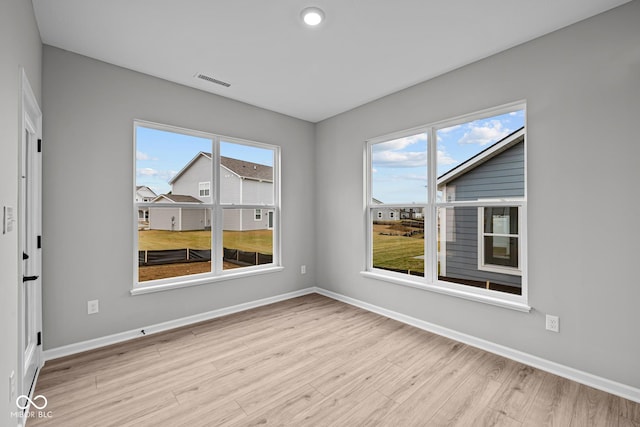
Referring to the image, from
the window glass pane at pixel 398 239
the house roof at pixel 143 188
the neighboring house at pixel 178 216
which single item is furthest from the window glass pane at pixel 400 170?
the house roof at pixel 143 188

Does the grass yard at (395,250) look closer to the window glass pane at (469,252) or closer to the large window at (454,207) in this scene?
the large window at (454,207)

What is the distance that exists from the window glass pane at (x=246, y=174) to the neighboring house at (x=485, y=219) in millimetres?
2359

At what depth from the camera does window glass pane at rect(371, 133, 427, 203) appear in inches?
136

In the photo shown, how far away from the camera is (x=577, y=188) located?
2303 millimetres

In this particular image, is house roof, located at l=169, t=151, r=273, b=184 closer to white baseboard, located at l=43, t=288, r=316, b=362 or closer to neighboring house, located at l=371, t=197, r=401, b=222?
neighboring house, located at l=371, t=197, r=401, b=222

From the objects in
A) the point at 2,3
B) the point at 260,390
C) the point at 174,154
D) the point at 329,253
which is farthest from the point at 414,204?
the point at 2,3

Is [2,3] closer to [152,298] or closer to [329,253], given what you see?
[152,298]

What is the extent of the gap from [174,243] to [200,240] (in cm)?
30

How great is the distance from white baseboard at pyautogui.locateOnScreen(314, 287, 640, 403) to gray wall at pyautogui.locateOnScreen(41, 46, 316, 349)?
2.39 m

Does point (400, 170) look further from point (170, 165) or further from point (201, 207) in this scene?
point (170, 165)

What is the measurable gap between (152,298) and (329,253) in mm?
2416

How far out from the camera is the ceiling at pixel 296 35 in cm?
214

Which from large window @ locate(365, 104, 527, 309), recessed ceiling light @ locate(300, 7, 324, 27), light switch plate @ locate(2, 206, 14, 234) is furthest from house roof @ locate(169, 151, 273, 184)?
recessed ceiling light @ locate(300, 7, 324, 27)

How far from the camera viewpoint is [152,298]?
3.15 m
